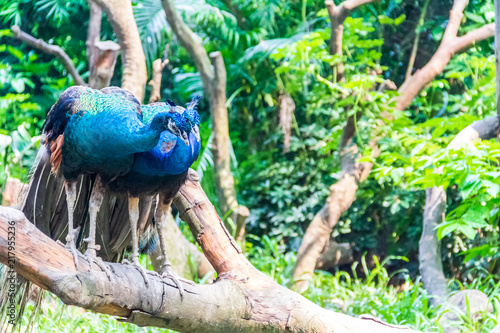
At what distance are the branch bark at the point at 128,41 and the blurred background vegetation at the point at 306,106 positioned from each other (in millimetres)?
1064

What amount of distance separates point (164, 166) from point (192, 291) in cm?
47

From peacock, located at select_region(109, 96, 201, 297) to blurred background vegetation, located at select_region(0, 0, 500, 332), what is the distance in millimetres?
2376

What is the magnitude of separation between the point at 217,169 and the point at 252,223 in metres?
1.49

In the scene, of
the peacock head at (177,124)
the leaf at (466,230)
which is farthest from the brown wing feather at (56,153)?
the leaf at (466,230)

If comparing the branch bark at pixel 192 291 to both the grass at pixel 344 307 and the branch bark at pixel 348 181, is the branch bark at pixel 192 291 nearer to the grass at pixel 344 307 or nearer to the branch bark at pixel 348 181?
the grass at pixel 344 307

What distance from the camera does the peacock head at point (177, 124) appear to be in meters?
1.86

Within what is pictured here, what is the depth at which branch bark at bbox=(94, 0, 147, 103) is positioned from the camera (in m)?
3.95

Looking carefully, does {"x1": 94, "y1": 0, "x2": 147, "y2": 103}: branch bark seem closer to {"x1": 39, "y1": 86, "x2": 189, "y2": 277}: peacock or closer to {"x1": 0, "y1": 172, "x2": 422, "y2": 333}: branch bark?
{"x1": 0, "y1": 172, "x2": 422, "y2": 333}: branch bark

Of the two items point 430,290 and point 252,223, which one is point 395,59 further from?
point 430,290

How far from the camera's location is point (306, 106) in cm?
636

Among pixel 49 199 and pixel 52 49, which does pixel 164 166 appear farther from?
pixel 52 49

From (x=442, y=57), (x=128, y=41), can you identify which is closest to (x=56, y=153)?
(x=128, y=41)

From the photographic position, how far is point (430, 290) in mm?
3953

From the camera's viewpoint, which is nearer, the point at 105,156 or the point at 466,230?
the point at 105,156
